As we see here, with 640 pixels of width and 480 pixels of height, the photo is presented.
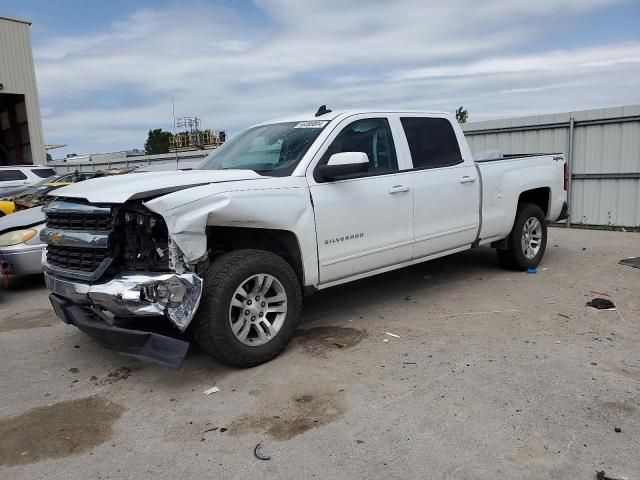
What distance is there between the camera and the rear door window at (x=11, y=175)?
55.0 feet

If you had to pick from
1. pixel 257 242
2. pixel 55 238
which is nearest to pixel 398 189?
pixel 257 242

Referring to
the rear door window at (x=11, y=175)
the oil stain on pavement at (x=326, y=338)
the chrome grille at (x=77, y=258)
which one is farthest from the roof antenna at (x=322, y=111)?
the rear door window at (x=11, y=175)

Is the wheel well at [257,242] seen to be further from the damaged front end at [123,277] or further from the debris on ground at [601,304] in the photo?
the debris on ground at [601,304]

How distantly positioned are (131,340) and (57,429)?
70 centimetres

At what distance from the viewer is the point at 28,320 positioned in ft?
19.5

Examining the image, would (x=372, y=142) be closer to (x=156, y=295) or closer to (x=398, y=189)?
(x=398, y=189)

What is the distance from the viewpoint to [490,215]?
6297 mm

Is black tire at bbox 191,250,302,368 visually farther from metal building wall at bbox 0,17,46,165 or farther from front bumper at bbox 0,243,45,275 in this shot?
metal building wall at bbox 0,17,46,165

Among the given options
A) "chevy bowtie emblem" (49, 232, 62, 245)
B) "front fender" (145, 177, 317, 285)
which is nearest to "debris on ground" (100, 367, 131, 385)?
"chevy bowtie emblem" (49, 232, 62, 245)

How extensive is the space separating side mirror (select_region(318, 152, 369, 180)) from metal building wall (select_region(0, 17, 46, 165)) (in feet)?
81.5

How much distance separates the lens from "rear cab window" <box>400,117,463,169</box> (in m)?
5.57

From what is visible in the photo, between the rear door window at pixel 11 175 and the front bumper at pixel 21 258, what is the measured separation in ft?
37.9

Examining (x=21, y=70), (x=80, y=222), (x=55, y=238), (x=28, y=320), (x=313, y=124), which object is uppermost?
(x=21, y=70)

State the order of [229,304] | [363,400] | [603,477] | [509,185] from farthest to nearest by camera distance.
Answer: [509,185] < [229,304] < [363,400] < [603,477]
